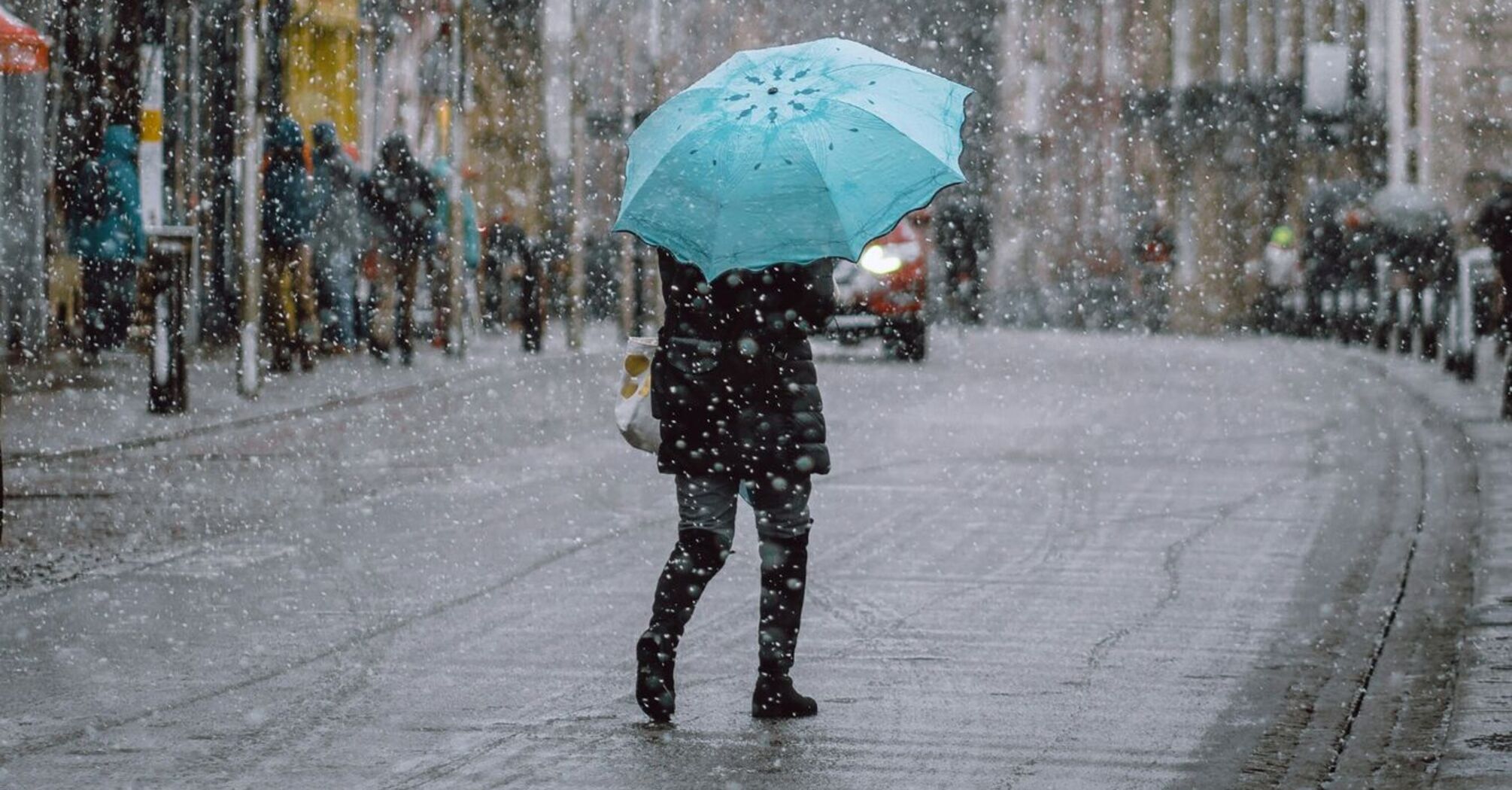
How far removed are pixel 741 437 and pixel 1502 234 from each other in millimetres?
12024

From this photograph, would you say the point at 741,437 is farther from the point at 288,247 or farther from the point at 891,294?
the point at 891,294

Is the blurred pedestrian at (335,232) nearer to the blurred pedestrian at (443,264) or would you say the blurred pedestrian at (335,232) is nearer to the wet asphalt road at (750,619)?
the blurred pedestrian at (443,264)

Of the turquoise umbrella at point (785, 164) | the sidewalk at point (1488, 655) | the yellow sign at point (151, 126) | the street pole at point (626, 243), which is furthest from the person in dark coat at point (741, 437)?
the street pole at point (626, 243)

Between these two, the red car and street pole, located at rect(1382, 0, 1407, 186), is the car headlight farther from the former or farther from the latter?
street pole, located at rect(1382, 0, 1407, 186)

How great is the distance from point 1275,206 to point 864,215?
42.2 m

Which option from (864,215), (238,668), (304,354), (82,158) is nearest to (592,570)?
(238,668)

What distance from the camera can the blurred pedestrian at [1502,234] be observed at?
17.3 m

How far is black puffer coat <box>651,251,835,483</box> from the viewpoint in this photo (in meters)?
6.48

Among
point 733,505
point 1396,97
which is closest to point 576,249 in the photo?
point 733,505

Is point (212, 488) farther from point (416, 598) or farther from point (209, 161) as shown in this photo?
point (209, 161)

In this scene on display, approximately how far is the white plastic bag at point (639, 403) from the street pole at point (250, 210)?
38.2ft

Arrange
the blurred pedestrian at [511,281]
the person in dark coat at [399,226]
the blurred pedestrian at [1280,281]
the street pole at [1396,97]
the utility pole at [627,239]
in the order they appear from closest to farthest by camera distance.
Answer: the person in dark coat at [399,226]
the blurred pedestrian at [511,281]
the utility pole at [627,239]
the blurred pedestrian at [1280,281]
the street pole at [1396,97]

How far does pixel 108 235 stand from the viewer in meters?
21.7

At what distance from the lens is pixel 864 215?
21.3 ft
